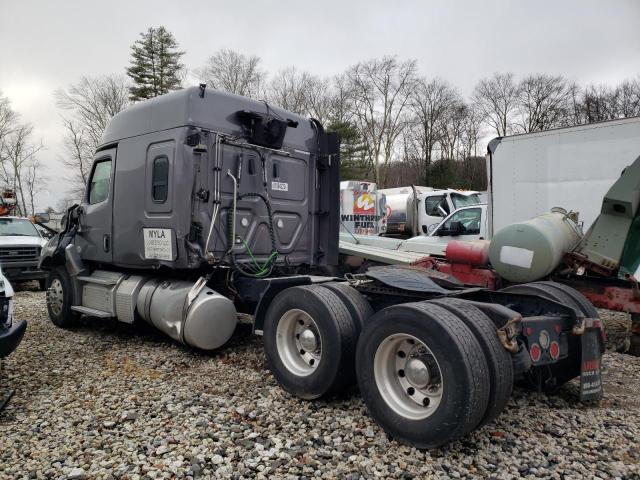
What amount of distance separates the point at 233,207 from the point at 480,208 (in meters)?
6.35

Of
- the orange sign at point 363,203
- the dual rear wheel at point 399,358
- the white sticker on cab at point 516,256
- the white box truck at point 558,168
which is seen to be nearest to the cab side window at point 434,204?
the orange sign at point 363,203

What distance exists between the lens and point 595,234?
5.62m

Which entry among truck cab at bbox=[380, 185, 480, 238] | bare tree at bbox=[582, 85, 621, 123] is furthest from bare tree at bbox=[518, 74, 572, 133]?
truck cab at bbox=[380, 185, 480, 238]

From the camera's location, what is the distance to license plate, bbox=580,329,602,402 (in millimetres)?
3348

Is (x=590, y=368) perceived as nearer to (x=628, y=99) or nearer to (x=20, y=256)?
(x=20, y=256)

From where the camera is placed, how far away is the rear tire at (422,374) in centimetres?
278

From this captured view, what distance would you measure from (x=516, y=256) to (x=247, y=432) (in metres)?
3.72

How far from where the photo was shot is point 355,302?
3.89m

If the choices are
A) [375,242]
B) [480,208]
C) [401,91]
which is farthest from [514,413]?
[401,91]

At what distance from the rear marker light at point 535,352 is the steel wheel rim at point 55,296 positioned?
6.25 m

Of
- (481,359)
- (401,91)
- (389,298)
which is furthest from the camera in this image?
(401,91)

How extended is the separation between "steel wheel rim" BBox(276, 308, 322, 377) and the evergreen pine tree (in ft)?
119

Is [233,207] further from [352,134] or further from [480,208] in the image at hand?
[352,134]

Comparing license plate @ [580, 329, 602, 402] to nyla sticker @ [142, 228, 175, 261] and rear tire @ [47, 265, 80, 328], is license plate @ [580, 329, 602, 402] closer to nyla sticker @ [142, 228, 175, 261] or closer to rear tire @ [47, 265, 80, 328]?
nyla sticker @ [142, 228, 175, 261]
